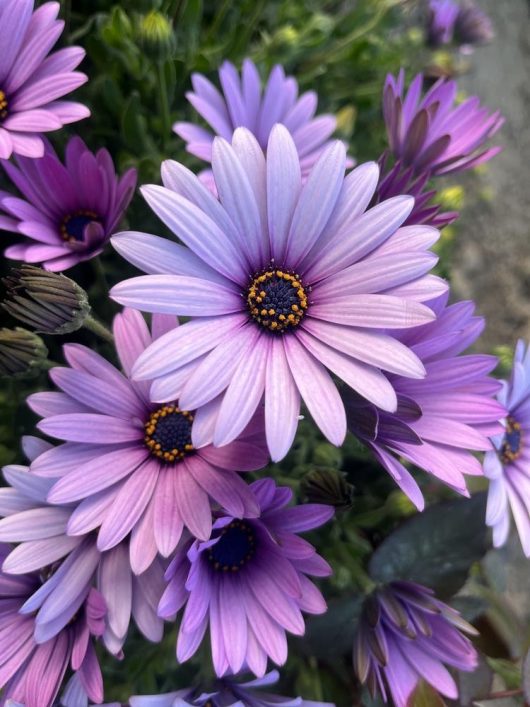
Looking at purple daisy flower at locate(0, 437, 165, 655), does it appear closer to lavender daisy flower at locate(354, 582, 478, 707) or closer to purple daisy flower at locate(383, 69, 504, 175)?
lavender daisy flower at locate(354, 582, 478, 707)

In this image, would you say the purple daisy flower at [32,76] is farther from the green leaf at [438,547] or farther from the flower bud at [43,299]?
the green leaf at [438,547]

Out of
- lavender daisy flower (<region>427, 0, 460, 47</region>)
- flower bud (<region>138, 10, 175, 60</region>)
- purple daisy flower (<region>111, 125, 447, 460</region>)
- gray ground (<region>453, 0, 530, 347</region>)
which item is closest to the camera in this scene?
purple daisy flower (<region>111, 125, 447, 460</region>)

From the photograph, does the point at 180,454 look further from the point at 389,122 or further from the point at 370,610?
the point at 389,122

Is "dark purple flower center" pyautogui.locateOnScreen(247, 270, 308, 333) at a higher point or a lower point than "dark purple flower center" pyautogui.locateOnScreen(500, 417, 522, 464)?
higher

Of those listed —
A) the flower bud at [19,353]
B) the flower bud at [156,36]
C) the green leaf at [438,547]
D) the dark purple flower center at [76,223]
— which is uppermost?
the flower bud at [156,36]

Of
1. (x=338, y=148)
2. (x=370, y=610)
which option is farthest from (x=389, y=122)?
(x=370, y=610)

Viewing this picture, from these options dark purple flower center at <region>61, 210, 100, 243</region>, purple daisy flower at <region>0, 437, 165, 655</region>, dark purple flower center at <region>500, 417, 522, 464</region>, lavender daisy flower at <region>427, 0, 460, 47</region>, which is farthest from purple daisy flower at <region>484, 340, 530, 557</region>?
lavender daisy flower at <region>427, 0, 460, 47</region>

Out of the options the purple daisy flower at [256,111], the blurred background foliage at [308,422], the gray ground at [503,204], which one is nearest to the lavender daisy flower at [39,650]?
the blurred background foliage at [308,422]

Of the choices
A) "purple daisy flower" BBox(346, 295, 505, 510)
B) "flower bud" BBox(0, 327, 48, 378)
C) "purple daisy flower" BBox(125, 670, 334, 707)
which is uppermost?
"flower bud" BBox(0, 327, 48, 378)
